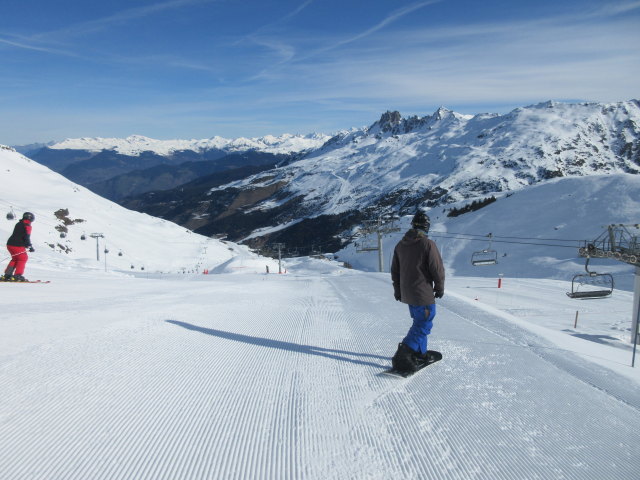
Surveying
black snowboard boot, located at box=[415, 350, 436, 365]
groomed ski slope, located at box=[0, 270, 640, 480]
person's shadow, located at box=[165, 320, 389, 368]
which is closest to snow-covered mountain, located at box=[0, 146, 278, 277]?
person's shadow, located at box=[165, 320, 389, 368]

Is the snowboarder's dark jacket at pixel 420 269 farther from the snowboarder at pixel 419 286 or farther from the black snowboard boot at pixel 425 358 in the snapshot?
the black snowboard boot at pixel 425 358

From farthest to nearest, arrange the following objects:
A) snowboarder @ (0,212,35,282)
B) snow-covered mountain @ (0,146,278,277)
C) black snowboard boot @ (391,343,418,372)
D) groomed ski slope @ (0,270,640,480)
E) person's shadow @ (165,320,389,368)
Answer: snow-covered mountain @ (0,146,278,277)
snowboarder @ (0,212,35,282)
person's shadow @ (165,320,389,368)
black snowboard boot @ (391,343,418,372)
groomed ski slope @ (0,270,640,480)

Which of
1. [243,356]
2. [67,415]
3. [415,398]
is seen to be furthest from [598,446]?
[67,415]

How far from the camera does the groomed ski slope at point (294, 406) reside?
2.82 m

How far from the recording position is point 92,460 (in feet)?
9.18

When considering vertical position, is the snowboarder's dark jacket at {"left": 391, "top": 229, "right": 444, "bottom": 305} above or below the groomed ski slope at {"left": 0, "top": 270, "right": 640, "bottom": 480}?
above

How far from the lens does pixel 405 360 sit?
14.3 feet

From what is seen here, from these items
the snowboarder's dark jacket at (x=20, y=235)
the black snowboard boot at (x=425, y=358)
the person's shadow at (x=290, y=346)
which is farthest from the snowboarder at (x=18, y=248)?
the black snowboard boot at (x=425, y=358)

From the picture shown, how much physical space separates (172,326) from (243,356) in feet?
5.88

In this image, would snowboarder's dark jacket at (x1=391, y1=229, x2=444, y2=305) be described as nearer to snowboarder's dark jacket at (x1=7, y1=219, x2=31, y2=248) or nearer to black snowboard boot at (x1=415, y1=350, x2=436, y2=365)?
black snowboard boot at (x1=415, y1=350, x2=436, y2=365)

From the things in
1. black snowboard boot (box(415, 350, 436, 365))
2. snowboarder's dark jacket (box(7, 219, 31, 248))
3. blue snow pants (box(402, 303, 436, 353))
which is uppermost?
snowboarder's dark jacket (box(7, 219, 31, 248))

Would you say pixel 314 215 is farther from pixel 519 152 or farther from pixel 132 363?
pixel 132 363

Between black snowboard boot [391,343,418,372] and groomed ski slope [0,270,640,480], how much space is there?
0.53ft

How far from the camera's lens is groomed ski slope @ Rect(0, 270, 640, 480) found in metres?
2.82
